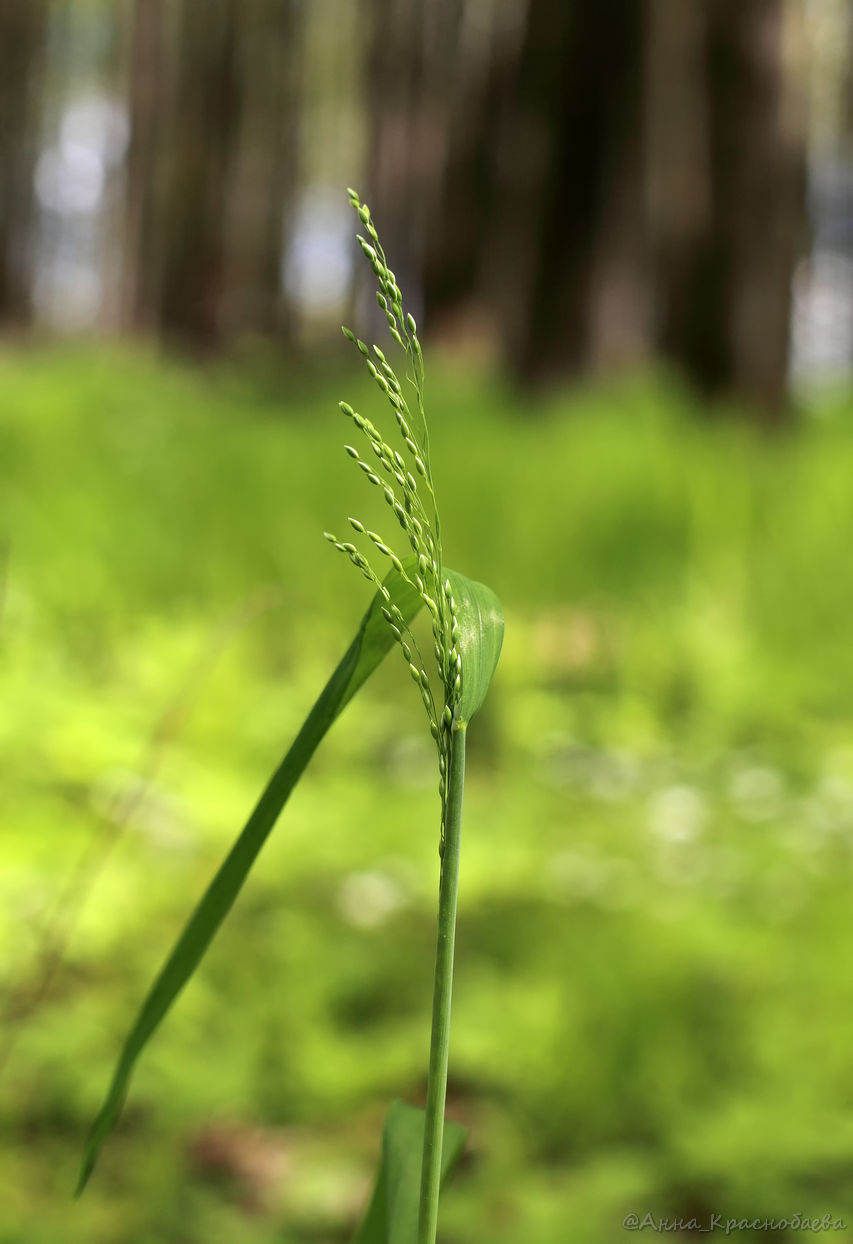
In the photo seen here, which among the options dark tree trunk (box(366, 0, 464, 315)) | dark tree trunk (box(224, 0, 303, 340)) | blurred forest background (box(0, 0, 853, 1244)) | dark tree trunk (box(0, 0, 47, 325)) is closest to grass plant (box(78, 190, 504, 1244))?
blurred forest background (box(0, 0, 853, 1244))

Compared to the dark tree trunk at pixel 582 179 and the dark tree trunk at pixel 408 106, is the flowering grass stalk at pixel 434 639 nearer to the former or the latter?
the dark tree trunk at pixel 582 179

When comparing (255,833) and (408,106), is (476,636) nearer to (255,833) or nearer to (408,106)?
(255,833)

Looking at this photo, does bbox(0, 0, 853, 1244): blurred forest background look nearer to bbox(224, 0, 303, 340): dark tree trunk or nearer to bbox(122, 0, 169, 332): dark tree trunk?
bbox(224, 0, 303, 340): dark tree trunk

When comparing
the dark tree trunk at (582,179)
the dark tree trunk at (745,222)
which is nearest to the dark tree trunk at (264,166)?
the dark tree trunk at (582,179)

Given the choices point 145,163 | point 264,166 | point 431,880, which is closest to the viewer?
point 431,880

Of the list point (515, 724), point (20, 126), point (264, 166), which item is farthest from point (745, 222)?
point (20, 126)
